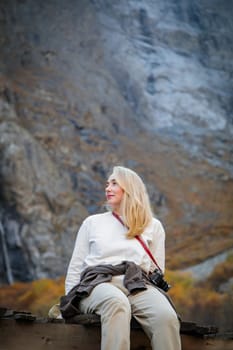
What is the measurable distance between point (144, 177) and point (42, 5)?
12.6ft

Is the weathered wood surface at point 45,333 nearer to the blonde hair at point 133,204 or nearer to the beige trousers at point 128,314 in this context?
the beige trousers at point 128,314

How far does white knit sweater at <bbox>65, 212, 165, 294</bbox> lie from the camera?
16.6 ft

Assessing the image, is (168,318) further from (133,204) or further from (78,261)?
(133,204)

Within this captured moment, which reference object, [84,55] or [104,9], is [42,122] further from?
[104,9]

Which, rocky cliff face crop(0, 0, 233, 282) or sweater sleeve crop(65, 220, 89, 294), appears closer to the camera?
sweater sleeve crop(65, 220, 89, 294)

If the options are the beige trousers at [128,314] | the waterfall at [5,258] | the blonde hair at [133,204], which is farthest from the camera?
the waterfall at [5,258]

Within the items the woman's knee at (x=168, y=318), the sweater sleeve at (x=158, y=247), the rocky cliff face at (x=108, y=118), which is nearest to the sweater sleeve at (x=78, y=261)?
the sweater sleeve at (x=158, y=247)

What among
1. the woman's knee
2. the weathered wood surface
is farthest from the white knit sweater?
the woman's knee

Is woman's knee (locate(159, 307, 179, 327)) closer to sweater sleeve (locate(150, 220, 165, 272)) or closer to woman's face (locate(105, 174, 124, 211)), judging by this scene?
sweater sleeve (locate(150, 220, 165, 272))

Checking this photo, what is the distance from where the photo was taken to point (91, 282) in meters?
4.85

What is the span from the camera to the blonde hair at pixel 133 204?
516 cm

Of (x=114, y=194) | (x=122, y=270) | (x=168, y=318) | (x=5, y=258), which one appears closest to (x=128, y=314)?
(x=168, y=318)

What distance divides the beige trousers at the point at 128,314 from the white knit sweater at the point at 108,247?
0.25 meters

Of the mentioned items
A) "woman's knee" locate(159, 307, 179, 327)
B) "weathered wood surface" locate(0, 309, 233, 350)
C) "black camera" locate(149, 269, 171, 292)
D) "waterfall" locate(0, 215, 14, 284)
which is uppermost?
"black camera" locate(149, 269, 171, 292)
